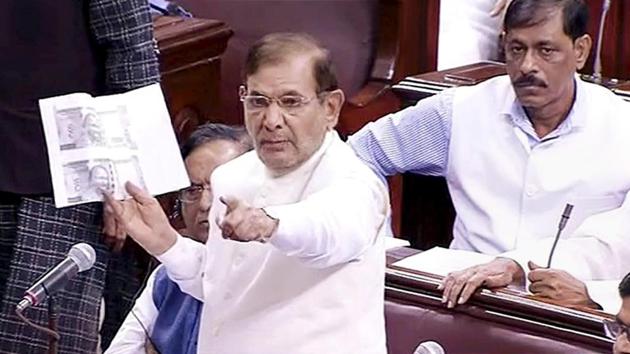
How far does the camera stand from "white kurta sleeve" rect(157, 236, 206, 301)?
2.06 meters

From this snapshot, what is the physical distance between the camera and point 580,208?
2.88m

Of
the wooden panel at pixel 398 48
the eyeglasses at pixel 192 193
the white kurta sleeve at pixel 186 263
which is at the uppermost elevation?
the white kurta sleeve at pixel 186 263

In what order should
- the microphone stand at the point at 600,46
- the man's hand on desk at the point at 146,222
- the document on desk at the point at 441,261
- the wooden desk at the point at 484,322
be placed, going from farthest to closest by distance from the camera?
1. the microphone stand at the point at 600,46
2. the document on desk at the point at 441,261
3. the wooden desk at the point at 484,322
4. the man's hand on desk at the point at 146,222

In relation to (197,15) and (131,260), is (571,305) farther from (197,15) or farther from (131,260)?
(197,15)

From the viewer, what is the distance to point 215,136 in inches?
99.3

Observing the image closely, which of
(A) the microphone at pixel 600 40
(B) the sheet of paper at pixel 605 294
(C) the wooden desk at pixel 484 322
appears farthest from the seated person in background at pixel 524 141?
(A) the microphone at pixel 600 40

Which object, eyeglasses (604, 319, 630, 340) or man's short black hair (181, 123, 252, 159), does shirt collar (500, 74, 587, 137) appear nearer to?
man's short black hair (181, 123, 252, 159)

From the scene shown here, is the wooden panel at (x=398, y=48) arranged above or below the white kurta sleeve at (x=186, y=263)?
below

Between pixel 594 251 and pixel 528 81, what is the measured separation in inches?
16.4

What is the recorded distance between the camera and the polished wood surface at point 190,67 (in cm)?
350

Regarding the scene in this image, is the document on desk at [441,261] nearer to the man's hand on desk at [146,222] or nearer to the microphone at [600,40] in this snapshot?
the man's hand on desk at [146,222]

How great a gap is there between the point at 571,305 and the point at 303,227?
645 millimetres

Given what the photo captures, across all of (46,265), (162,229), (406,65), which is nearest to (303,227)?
(162,229)

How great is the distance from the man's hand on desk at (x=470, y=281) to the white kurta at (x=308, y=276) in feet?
1.18
